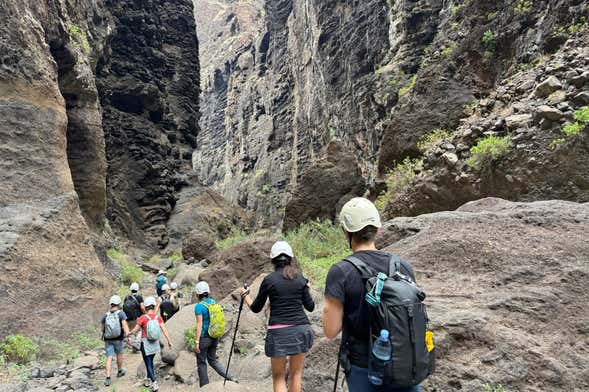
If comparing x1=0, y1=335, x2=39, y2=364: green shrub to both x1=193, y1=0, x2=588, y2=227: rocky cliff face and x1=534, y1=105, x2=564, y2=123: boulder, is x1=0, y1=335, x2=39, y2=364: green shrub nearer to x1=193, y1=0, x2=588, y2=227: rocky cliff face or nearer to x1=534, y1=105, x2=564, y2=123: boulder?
x1=193, y1=0, x2=588, y2=227: rocky cliff face

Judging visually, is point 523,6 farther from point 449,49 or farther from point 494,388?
point 494,388

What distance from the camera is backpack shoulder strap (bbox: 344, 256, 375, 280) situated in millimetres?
2242

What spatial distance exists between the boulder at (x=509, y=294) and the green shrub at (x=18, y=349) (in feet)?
23.4

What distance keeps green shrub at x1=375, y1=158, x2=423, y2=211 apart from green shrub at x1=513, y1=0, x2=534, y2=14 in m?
4.31

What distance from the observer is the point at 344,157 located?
50.0 feet

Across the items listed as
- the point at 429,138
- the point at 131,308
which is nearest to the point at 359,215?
the point at 131,308

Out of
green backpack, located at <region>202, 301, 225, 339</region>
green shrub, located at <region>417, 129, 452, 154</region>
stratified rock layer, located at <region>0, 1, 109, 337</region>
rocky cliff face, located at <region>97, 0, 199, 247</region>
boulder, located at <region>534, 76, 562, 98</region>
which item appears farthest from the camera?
rocky cliff face, located at <region>97, 0, 199, 247</region>

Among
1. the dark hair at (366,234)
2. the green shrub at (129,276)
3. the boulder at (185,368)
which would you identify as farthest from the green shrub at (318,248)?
the green shrub at (129,276)

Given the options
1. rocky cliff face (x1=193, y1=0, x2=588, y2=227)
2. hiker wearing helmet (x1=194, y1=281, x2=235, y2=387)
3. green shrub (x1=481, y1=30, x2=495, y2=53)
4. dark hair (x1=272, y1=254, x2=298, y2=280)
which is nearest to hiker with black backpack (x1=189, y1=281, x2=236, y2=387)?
hiker wearing helmet (x1=194, y1=281, x2=235, y2=387)

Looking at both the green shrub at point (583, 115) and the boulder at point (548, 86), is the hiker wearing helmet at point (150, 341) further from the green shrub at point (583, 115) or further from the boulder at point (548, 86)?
the boulder at point (548, 86)

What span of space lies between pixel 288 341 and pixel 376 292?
2038 millimetres

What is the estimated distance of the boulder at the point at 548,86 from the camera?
6.84 metres

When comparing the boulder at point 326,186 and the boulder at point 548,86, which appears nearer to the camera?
the boulder at point 548,86

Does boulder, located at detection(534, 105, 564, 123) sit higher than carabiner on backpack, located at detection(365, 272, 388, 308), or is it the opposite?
boulder, located at detection(534, 105, 564, 123)
